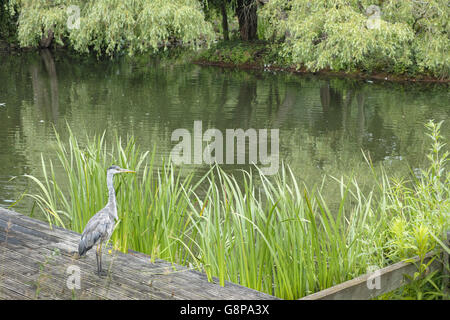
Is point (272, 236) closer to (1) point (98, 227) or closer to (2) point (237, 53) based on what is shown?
(1) point (98, 227)

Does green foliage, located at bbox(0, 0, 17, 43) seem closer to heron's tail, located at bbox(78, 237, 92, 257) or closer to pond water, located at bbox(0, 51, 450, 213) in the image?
pond water, located at bbox(0, 51, 450, 213)

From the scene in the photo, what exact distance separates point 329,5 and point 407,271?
14939mm

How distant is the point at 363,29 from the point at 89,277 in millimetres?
14355

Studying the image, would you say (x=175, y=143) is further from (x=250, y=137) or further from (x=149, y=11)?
(x=149, y=11)

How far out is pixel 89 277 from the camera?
339cm

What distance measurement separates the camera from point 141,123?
12508 mm

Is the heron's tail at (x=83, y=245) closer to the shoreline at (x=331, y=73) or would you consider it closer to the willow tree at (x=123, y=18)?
the willow tree at (x=123, y=18)

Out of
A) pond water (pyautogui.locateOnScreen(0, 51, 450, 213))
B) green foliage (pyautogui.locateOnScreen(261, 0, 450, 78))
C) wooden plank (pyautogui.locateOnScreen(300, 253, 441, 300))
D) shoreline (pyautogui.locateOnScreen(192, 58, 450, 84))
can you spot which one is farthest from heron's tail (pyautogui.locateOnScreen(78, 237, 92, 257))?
shoreline (pyautogui.locateOnScreen(192, 58, 450, 84))

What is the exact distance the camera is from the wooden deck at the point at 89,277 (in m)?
3.19

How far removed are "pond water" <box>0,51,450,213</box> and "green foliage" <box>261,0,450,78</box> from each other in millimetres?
1283

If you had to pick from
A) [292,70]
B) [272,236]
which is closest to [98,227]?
[272,236]

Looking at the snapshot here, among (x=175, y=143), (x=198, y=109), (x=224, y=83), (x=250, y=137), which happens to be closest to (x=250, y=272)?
(x=175, y=143)

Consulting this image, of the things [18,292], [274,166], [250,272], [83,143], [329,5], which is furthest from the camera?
[329,5]

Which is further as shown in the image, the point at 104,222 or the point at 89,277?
the point at 89,277
